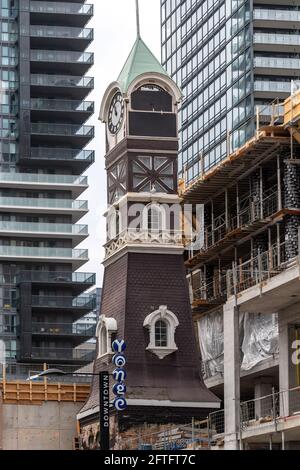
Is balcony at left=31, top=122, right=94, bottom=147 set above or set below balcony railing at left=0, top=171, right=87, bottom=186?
above

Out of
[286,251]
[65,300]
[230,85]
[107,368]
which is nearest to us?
[286,251]

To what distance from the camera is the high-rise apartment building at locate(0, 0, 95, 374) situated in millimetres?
173250

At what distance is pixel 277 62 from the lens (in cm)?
16125

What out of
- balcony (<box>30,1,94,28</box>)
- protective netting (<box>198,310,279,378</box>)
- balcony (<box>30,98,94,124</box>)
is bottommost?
protective netting (<box>198,310,279,378</box>)

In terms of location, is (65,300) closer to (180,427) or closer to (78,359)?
(78,359)

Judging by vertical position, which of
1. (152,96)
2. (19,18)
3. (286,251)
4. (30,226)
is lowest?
(286,251)

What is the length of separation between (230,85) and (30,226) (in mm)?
29076

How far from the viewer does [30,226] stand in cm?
17625

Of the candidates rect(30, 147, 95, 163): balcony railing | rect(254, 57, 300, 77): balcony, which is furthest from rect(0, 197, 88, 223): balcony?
rect(254, 57, 300, 77): balcony

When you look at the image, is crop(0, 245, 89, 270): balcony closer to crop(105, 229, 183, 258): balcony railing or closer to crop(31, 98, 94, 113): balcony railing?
crop(31, 98, 94, 113): balcony railing

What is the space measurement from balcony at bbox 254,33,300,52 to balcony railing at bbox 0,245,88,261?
102 feet

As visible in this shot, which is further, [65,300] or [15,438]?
[65,300]

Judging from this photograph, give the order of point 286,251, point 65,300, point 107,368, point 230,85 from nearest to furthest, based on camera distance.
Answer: point 286,251 → point 107,368 → point 230,85 → point 65,300

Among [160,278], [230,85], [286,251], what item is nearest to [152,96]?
[160,278]
